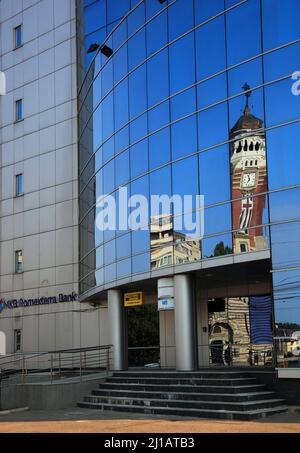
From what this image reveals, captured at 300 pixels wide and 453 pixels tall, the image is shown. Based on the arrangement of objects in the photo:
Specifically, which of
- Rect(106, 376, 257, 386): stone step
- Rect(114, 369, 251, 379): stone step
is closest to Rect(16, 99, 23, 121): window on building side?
Rect(114, 369, 251, 379): stone step

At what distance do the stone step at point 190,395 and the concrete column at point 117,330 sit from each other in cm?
409

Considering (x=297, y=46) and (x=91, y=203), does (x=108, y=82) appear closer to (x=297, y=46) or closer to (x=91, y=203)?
(x=91, y=203)

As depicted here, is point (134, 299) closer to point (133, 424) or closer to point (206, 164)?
point (206, 164)

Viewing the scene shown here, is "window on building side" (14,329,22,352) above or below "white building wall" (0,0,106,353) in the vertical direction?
below

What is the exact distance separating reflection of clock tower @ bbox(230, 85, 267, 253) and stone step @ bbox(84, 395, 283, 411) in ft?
14.3

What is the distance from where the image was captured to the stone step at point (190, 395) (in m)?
16.8

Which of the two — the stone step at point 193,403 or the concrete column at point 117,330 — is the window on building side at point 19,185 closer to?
the concrete column at point 117,330

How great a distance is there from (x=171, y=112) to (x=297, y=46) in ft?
18.7

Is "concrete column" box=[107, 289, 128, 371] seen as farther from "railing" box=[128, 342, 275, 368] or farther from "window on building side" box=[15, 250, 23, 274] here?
"window on building side" box=[15, 250, 23, 274]

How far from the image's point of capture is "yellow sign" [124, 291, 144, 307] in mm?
→ 25172

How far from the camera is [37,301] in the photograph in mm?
34188

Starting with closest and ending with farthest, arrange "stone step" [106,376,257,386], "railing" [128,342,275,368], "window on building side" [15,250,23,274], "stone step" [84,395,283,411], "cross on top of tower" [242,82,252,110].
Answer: "stone step" [84,395,283,411] < "stone step" [106,376,257,386] < "cross on top of tower" [242,82,252,110] < "railing" [128,342,275,368] < "window on building side" [15,250,23,274]

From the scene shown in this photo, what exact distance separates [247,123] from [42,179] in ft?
59.7

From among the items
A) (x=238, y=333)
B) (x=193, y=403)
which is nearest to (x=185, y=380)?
(x=193, y=403)
